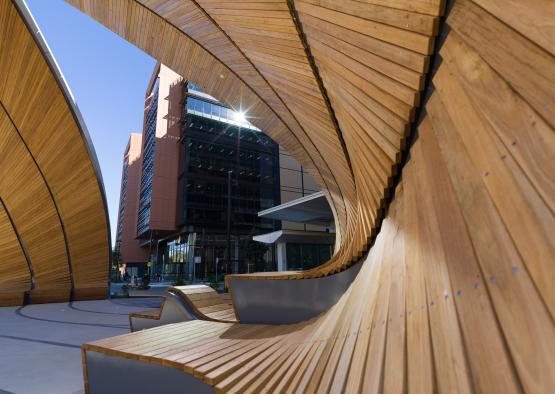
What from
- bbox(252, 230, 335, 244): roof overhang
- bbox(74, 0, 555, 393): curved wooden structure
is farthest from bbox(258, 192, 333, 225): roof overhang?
bbox(74, 0, 555, 393): curved wooden structure

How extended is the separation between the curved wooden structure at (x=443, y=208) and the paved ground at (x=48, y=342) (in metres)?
2.29

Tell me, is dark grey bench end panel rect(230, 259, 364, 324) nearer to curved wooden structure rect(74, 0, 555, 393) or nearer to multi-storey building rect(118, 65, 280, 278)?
curved wooden structure rect(74, 0, 555, 393)

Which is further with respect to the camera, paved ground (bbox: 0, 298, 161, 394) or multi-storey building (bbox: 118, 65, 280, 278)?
multi-storey building (bbox: 118, 65, 280, 278)

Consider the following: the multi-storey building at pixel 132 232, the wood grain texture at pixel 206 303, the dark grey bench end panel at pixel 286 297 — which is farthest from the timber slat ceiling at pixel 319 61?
the multi-storey building at pixel 132 232

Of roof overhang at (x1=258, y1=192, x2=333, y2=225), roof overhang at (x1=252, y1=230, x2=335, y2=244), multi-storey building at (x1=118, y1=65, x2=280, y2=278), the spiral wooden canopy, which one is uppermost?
multi-storey building at (x1=118, y1=65, x2=280, y2=278)

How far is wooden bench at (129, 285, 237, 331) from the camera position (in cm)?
659

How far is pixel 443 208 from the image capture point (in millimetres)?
1535

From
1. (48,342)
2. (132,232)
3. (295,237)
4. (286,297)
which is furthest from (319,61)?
(132,232)

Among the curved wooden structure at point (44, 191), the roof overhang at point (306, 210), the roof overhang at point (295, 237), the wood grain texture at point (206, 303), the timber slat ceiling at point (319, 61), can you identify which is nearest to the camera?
the timber slat ceiling at point (319, 61)

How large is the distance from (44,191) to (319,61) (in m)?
15.9

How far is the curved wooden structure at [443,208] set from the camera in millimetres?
958

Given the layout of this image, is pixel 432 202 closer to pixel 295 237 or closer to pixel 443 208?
pixel 443 208

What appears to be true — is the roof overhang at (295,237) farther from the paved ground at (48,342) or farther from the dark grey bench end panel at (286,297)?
the dark grey bench end panel at (286,297)

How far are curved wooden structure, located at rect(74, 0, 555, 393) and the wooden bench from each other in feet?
9.62
